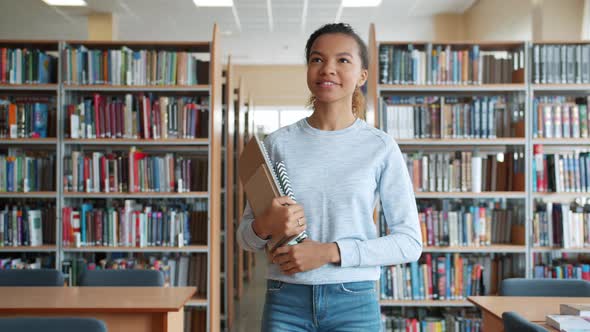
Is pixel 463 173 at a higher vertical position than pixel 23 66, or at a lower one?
lower

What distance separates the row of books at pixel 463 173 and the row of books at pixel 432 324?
986 millimetres

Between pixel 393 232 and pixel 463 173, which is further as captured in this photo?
pixel 463 173

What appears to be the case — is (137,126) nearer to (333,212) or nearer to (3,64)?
(3,64)

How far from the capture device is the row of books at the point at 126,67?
14.8 feet

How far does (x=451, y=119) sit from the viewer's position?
14.7ft

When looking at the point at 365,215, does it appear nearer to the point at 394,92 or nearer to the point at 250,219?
the point at 250,219

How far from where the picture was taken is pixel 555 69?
14.4 feet

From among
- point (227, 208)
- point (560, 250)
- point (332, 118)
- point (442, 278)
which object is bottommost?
point (442, 278)

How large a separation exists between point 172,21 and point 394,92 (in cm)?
499

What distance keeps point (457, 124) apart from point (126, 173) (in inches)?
101

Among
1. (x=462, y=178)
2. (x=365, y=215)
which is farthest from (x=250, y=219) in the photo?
(x=462, y=178)

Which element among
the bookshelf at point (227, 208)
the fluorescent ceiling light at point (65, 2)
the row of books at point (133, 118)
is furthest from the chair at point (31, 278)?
the fluorescent ceiling light at point (65, 2)

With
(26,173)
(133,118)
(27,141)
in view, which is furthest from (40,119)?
(133,118)

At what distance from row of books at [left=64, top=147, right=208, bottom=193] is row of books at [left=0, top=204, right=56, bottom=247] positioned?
0.99 ft
